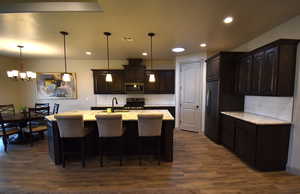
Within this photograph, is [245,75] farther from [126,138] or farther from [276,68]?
[126,138]

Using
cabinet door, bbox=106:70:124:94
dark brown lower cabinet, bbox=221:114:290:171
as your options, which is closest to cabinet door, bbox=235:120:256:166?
dark brown lower cabinet, bbox=221:114:290:171

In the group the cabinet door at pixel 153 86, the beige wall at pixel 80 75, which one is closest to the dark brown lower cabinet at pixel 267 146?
the cabinet door at pixel 153 86

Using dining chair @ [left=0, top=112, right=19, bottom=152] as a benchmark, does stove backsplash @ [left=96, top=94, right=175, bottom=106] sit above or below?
above

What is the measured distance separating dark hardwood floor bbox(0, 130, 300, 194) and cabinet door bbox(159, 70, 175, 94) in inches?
113

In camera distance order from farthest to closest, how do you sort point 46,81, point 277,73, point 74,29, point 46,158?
point 46,81, point 46,158, point 74,29, point 277,73

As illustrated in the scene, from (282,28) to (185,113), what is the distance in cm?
332

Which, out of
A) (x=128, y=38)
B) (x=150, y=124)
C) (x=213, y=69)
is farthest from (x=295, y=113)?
(x=128, y=38)

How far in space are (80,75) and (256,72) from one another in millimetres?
5912

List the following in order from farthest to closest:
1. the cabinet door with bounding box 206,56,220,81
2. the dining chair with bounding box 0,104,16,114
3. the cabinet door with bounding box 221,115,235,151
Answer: the dining chair with bounding box 0,104,16,114 < the cabinet door with bounding box 206,56,220,81 < the cabinet door with bounding box 221,115,235,151

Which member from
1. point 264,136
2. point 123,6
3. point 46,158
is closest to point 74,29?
point 123,6

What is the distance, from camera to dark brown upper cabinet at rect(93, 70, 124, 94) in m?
5.46

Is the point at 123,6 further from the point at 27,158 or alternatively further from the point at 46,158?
the point at 27,158

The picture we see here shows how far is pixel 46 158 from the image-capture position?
3068 mm

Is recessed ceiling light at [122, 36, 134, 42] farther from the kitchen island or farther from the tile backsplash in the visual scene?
the tile backsplash
